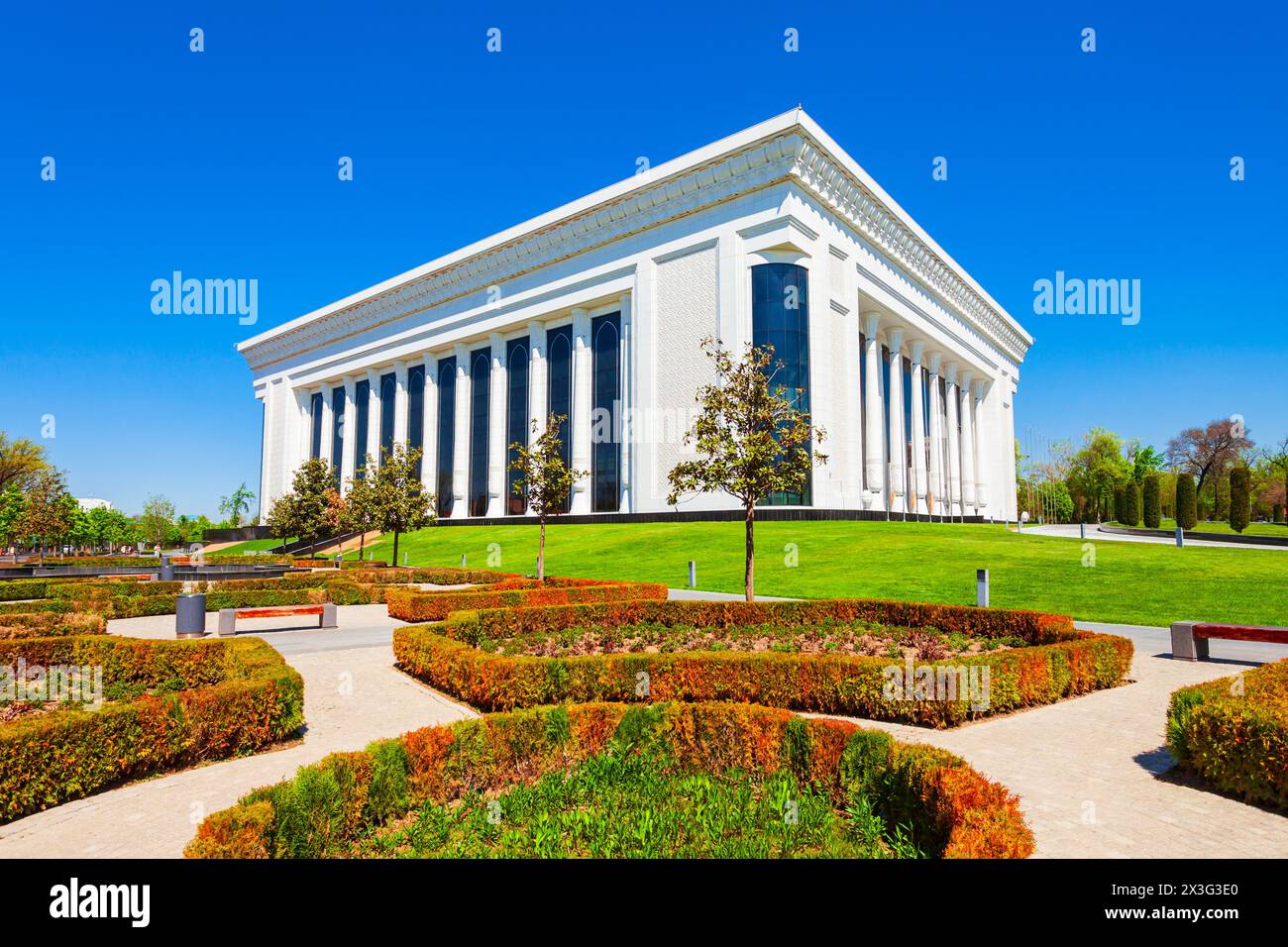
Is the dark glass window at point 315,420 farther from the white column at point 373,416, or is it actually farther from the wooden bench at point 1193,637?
the wooden bench at point 1193,637

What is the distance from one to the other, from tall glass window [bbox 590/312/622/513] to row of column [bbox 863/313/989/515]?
1801 cm

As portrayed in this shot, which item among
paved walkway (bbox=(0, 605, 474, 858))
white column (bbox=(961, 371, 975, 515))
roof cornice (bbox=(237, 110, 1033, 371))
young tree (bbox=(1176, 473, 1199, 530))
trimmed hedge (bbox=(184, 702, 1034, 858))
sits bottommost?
paved walkway (bbox=(0, 605, 474, 858))

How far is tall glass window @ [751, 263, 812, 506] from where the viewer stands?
43812 mm

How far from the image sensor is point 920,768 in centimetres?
515

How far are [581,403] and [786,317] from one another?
17468mm

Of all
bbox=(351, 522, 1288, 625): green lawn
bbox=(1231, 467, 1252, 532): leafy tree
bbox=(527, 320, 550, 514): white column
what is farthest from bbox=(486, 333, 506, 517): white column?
bbox=(1231, 467, 1252, 532): leafy tree

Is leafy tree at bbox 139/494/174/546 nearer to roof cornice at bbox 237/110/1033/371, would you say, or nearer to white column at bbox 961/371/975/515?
roof cornice at bbox 237/110/1033/371

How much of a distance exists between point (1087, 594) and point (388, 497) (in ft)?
98.6

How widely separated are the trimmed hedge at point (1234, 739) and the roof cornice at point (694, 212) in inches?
1650

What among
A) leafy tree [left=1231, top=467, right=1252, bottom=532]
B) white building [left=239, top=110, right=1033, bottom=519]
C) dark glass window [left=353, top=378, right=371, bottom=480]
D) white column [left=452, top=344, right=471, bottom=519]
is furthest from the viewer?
dark glass window [left=353, top=378, right=371, bottom=480]

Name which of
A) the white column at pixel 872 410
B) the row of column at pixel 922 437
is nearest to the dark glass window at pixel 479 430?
the white column at pixel 872 410

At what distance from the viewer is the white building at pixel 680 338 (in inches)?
1767
